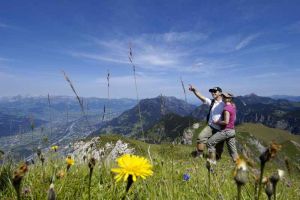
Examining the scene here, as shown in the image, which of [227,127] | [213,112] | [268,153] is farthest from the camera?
[213,112]

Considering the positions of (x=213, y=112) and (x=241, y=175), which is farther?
(x=213, y=112)

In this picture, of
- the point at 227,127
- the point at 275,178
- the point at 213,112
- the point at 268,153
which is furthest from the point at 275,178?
the point at 213,112

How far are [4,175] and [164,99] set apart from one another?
2.13 meters

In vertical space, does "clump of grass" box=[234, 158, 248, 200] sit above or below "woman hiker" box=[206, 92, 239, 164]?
above

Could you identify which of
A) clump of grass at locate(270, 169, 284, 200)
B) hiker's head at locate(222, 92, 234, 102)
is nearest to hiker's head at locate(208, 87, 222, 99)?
hiker's head at locate(222, 92, 234, 102)

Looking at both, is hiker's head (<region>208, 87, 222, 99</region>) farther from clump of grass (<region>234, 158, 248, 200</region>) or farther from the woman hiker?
clump of grass (<region>234, 158, 248, 200</region>)

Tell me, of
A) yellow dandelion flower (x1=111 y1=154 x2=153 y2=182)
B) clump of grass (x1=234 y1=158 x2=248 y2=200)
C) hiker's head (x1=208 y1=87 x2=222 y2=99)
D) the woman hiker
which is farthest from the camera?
hiker's head (x1=208 y1=87 x2=222 y2=99)

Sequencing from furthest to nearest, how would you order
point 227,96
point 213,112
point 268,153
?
point 213,112 → point 227,96 → point 268,153

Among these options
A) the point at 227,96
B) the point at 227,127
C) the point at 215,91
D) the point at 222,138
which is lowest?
the point at 222,138

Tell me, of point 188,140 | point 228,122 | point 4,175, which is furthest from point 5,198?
point 188,140

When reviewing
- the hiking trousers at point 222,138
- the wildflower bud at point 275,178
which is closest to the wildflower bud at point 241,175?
the wildflower bud at point 275,178

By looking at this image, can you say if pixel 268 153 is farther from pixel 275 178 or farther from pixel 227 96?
pixel 227 96

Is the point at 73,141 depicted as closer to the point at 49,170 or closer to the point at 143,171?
the point at 49,170

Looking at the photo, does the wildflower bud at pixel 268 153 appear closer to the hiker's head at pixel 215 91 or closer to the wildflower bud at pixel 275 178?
the wildflower bud at pixel 275 178
